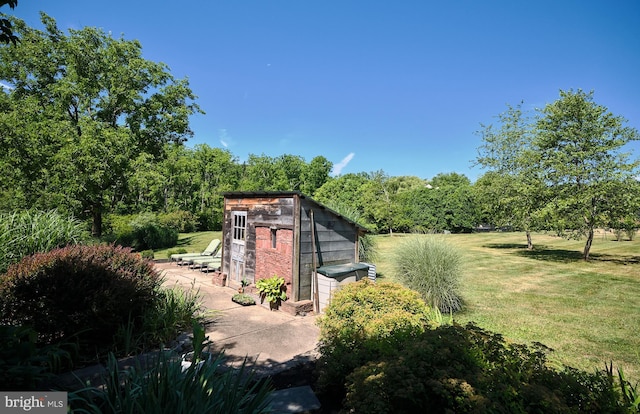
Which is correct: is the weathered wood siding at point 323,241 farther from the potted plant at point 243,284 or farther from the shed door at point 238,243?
the shed door at point 238,243

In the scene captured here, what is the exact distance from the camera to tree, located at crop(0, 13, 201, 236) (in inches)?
547

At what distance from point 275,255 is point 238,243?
196 cm

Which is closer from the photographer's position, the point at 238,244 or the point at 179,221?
the point at 238,244

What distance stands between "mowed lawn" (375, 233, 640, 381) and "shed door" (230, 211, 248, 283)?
170 inches

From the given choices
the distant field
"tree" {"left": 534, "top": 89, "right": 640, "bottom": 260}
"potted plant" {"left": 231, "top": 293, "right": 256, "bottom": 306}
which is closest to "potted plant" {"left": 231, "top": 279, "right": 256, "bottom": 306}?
"potted plant" {"left": 231, "top": 293, "right": 256, "bottom": 306}

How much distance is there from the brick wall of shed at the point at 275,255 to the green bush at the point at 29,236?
420 cm

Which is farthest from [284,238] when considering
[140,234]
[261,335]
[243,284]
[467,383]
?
[140,234]

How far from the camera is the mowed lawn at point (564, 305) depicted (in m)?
5.40

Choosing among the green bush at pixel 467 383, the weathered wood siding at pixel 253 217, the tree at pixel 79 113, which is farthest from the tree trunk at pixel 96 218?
the green bush at pixel 467 383

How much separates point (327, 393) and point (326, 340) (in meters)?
0.73

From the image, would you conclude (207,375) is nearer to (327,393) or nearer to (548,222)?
(327,393)

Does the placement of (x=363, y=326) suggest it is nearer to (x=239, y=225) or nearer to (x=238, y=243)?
(x=238, y=243)

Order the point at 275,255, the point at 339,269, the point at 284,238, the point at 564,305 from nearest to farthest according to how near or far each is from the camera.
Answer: the point at 339,269 → the point at 284,238 → the point at 275,255 → the point at 564,305

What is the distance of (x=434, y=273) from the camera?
7.29 metres
